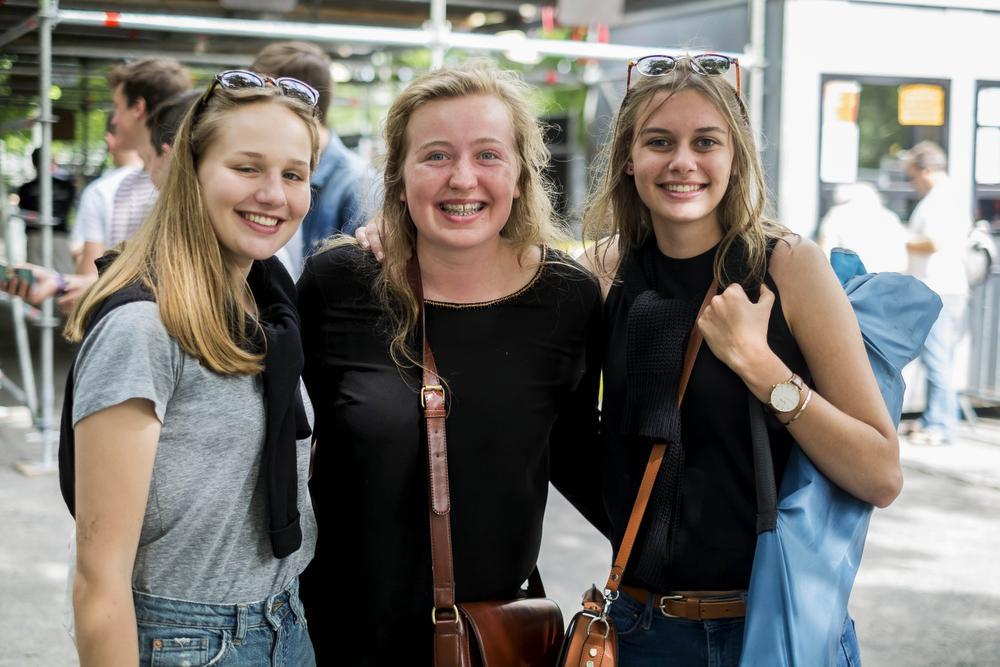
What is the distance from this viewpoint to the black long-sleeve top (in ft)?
7.57

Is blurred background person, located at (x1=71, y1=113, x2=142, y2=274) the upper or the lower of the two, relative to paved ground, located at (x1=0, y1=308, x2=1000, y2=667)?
upper

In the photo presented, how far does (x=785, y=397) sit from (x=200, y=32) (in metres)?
5.78

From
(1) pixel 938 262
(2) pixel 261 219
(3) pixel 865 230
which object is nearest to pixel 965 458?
(1) pixel 938 262

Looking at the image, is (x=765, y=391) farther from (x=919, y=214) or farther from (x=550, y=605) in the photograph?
(x=919, y=214)

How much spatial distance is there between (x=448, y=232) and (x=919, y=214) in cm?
681

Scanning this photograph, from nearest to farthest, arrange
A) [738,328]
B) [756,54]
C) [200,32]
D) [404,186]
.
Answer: [738,328]
[404,186]
[200,32]
[756,54]

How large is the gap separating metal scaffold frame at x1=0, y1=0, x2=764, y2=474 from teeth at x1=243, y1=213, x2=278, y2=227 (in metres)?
4.12

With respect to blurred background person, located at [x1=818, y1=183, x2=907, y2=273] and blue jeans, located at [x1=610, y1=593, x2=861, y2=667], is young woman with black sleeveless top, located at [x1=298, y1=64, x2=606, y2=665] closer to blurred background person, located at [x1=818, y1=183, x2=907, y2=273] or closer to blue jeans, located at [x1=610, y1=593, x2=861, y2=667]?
blue jeans, located at [x1=610, y1=593, x2=861, y2=667]

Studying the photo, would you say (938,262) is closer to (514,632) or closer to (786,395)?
(786,395)

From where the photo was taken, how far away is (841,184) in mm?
8344

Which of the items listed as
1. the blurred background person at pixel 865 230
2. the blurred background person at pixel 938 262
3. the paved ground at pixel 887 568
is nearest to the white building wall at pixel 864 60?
the blurred background person at pixel 865 230

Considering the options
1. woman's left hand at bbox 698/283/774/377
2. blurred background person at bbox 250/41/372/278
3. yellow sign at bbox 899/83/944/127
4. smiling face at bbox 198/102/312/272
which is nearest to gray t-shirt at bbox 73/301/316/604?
smiling face at bbox 198/102/312/272

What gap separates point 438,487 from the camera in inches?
87.8

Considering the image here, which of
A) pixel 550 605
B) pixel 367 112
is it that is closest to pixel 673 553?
pixel 550 605
